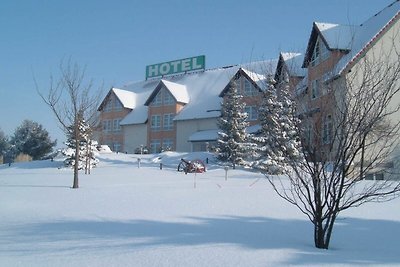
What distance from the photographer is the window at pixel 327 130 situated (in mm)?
7369

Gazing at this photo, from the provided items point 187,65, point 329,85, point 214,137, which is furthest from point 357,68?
point 187,65

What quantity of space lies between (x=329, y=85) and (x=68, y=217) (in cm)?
640

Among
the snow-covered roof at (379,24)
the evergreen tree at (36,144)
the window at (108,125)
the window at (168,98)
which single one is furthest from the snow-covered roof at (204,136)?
the evergreen tree at (36,144)

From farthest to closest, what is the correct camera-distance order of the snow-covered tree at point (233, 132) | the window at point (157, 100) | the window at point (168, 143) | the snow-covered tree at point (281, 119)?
1. the window at point (157, 100)
2. the window at point (168, 143)
3. the snow-covered tree at point (233, 132)
4. the snow-covered tree at point (281, 119)

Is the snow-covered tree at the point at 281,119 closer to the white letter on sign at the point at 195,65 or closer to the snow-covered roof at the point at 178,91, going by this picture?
the snow-covered roof at the point at 178,91

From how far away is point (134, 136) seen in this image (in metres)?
50.7

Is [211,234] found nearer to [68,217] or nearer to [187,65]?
[68,217]

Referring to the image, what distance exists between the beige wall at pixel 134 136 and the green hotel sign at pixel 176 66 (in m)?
9.86

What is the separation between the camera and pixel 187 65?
2141 inches

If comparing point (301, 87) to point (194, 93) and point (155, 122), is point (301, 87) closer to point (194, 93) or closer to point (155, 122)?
point (194, 93)

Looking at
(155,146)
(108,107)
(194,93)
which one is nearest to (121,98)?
(108,107)

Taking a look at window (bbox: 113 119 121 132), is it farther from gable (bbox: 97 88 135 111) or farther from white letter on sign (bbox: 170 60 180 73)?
white letter on sign (bbox: 170 60 180 73)

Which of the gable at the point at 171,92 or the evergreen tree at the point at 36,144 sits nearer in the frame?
the gable at the point at 171,92

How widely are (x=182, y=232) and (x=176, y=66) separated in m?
48.6
